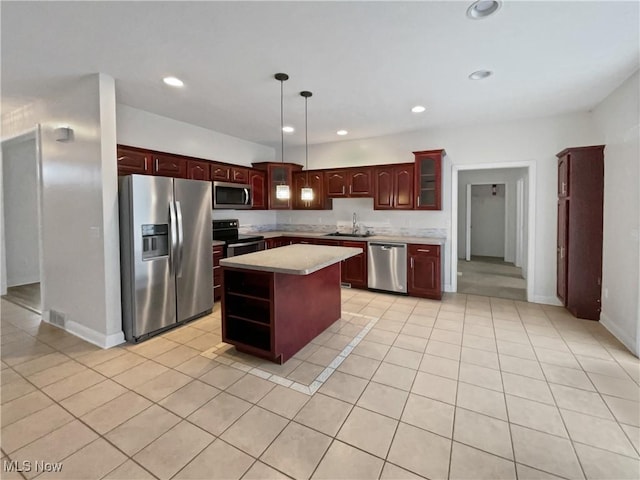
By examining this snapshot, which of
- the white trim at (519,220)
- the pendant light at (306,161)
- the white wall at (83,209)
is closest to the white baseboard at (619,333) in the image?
the white trim at (519,220)

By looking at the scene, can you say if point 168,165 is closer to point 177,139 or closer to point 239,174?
point 177,139

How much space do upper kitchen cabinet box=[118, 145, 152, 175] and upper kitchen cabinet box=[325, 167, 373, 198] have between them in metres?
2.95

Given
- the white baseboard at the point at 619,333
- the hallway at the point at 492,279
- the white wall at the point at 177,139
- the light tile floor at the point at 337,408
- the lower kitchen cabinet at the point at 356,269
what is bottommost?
the light tile floor at the point at 337,408

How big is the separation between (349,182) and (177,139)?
282 cm

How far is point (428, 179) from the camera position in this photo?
4852 millimetres

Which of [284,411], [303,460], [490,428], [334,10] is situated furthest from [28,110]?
[490,428]

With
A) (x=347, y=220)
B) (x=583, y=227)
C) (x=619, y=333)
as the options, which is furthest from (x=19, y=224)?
(x=619, y=333)

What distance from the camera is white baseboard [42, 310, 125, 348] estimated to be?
3062mm

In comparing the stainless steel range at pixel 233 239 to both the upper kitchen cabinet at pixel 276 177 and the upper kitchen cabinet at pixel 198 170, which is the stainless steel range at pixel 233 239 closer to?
the upper kitchen cabinet at pixel 198 170

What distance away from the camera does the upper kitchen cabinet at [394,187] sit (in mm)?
4941

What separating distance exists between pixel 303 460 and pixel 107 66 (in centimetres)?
348

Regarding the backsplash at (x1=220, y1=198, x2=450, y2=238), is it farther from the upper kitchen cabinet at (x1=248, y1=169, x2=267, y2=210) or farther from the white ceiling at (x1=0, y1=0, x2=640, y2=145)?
the white ceiling at (x1=0, y1=0, x2=640, y2=145)

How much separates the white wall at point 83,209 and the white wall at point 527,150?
4.21 m

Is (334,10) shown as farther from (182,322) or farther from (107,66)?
(182,322)
